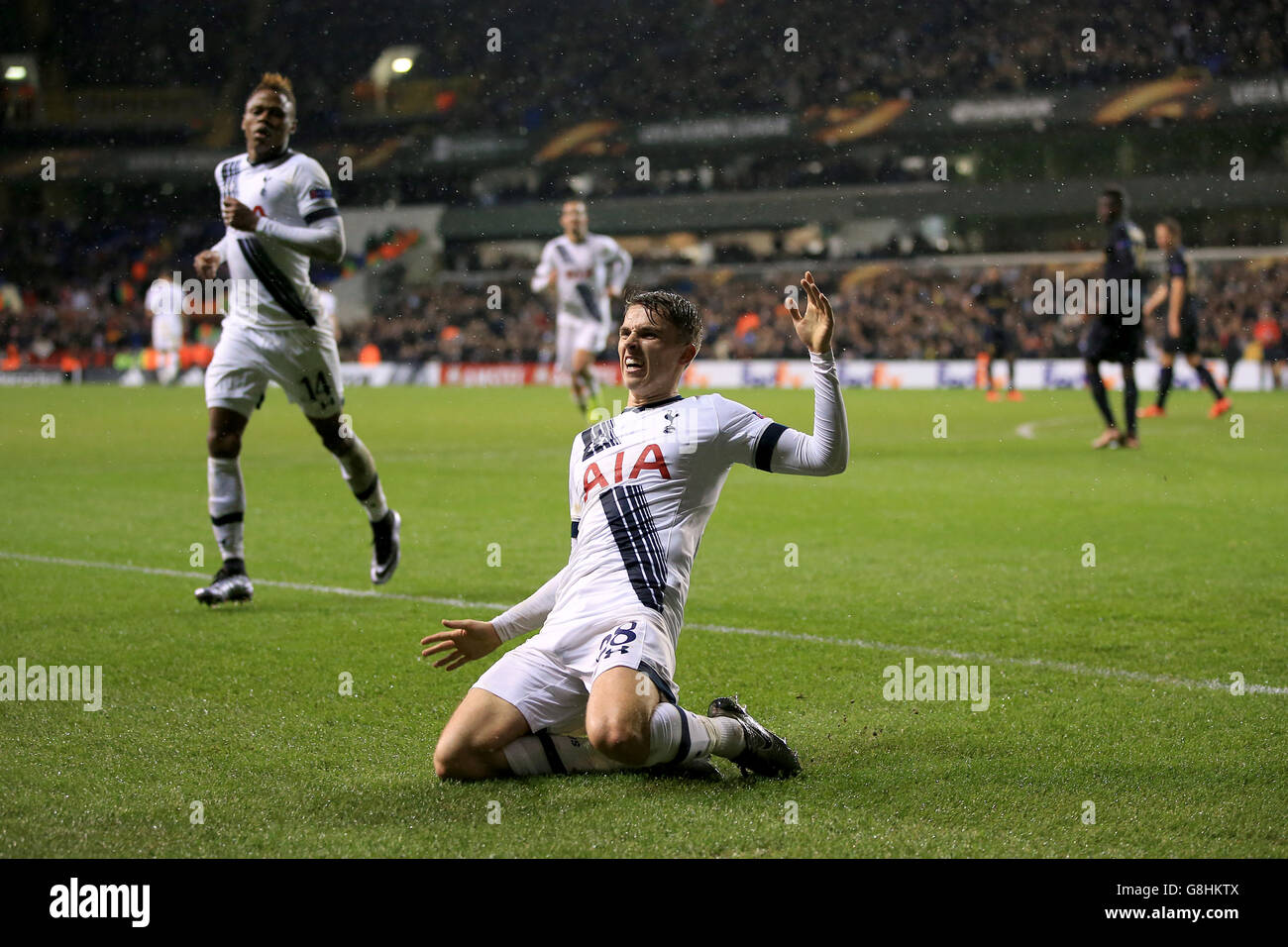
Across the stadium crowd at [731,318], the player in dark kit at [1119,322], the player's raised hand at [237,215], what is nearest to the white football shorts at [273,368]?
the player's raised hand at [237,215]

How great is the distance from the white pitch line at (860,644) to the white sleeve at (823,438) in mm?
1987

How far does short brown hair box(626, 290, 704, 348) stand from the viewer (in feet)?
13.4

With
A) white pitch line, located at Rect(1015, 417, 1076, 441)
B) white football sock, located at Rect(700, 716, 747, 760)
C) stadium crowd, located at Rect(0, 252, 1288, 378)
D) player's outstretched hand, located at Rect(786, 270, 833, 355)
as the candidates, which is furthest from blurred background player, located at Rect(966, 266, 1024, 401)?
white football sock, located at Rect(700, 716, 747, 760)

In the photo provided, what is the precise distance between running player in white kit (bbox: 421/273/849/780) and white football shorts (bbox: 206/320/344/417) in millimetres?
3448

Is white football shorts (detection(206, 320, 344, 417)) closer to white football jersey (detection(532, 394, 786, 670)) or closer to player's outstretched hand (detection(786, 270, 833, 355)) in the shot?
white football jersey (detection(532, 394, 786, 670))

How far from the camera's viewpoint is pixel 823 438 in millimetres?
3838

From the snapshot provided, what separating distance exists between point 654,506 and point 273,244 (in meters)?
3.93

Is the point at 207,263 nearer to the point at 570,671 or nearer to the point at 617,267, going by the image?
the point at 570,671

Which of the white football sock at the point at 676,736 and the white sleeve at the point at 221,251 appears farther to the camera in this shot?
the white sleeve at the point at 221,251

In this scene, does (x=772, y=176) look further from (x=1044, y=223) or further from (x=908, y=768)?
(x=908, y=768)

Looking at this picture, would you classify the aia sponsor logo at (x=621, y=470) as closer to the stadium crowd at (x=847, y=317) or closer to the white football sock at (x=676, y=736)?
the white football sock at (x=676, y=736)

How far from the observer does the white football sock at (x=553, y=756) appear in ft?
13.0

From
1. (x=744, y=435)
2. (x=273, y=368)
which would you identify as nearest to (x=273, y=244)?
(x=273, y=368)

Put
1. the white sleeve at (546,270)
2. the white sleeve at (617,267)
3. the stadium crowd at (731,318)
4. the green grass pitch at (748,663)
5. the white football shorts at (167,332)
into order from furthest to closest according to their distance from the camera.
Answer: the stadium crowd at (731,318) < the white football shorts at (167,332) < the white sleeve at (617,267) < the white sleeve at (546,270) < the green grass pitch at (748,663)
